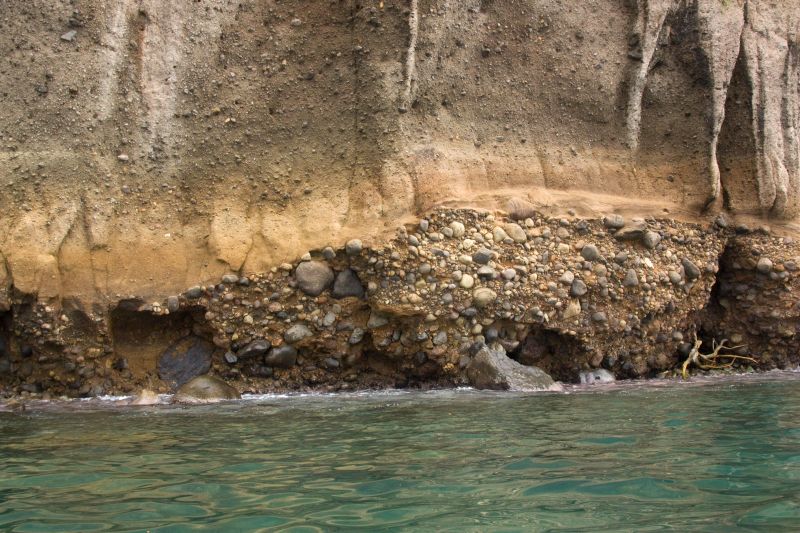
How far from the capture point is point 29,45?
7508 millimetres

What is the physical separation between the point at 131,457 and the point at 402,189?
4.22m

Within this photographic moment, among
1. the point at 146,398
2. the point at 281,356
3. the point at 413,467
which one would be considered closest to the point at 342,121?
the point at 281,356

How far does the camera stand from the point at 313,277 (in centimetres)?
725

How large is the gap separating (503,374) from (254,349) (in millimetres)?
2183

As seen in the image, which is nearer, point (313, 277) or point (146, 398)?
point (146, 398)

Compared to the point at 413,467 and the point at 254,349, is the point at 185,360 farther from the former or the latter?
the point at 413,467

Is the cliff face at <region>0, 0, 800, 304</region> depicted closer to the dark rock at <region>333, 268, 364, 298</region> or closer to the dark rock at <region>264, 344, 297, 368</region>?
the dark rock at <region>333, 268, 364, 298</region>

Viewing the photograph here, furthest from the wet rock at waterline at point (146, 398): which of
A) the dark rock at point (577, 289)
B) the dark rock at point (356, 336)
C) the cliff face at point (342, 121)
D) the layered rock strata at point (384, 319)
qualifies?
the dark rock at point (577, 289)

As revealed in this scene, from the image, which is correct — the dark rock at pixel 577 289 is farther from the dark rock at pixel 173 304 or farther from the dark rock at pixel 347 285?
the dark rock at pixel 173 304

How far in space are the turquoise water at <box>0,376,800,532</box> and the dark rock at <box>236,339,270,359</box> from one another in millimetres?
1249

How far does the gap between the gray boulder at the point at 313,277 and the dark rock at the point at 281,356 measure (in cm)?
53

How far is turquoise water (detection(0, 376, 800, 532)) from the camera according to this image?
2891 mm

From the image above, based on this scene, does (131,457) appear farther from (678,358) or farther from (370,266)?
(678,358)

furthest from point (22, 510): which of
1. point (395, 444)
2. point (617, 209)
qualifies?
point (617, 209)
